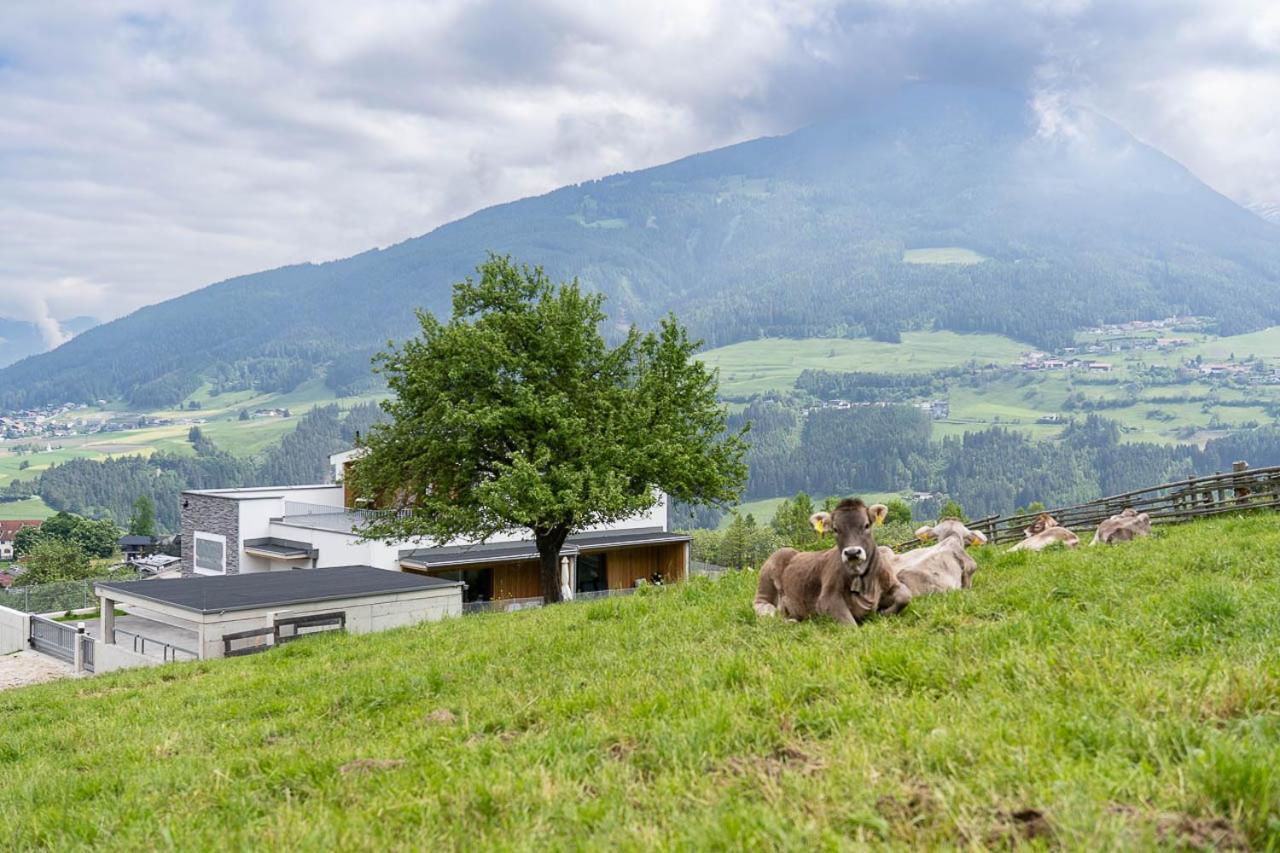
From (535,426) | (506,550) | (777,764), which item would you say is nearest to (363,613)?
(535,426)

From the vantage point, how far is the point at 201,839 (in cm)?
478

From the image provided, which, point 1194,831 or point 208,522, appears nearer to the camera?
point 1194,831

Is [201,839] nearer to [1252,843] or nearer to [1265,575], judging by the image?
[1252,843]

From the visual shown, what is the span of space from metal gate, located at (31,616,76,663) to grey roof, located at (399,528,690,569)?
15013 mm

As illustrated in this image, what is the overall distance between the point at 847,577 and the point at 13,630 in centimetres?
4368

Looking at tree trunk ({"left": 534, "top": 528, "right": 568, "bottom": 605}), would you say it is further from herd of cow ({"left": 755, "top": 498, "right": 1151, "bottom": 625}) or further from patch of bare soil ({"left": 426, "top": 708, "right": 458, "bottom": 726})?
patch of bare soil ({"left": 426, "top": 708, "right": 458, "bottom": 726})

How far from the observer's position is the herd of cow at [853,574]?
8.86 metres

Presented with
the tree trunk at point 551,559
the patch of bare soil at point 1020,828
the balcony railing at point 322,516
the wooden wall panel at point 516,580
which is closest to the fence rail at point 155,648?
the tree trunk at point 551,559

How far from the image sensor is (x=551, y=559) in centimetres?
3041

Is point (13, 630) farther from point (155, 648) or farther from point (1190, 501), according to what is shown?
point (1190, 501)

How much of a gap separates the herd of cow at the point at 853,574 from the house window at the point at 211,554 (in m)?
53.6

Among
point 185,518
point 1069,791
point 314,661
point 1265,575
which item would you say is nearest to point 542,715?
point 1069,791

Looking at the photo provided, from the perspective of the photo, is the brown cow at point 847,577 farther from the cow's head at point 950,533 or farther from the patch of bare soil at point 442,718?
the cow's head at point 950,533

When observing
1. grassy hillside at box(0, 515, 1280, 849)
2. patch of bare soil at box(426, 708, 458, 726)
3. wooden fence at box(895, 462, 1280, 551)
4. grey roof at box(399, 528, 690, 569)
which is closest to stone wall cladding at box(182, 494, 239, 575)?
grey roof at box(399, 528, 690, 569)
